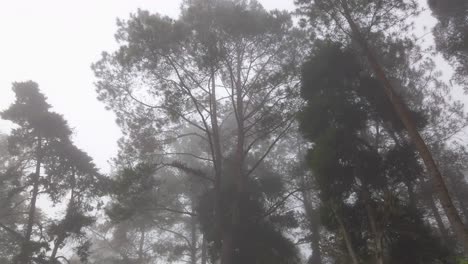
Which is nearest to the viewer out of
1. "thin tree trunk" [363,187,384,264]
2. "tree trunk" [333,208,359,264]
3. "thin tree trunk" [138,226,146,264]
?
"thin tree trunk" [363,187,384,264]

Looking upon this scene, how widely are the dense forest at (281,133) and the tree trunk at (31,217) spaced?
5cm

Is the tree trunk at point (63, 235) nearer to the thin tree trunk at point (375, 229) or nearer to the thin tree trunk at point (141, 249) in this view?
the thin tree trunk at point (141, 249)

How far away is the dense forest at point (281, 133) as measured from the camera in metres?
10.9

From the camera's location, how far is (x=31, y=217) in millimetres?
15109

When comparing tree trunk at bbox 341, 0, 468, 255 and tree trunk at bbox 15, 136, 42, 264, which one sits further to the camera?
tree trunk at bbox 15, 136, 42, 264

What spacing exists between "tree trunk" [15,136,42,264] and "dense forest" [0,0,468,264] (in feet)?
0.16

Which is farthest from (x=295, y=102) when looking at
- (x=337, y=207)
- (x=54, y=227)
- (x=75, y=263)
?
(x=75, y=263)

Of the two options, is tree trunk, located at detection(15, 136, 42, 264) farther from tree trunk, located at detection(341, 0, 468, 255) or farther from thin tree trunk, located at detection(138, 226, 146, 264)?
tree trunk, located at detection(341, 0, 468, 255)

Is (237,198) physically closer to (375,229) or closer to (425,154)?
(375,229)

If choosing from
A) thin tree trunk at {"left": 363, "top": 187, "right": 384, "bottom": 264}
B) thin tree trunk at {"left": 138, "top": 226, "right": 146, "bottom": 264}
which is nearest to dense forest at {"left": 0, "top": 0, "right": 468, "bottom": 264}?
thin tree trunk at {"left": 363, "top": 187, "right": 384, "bottom": 264}

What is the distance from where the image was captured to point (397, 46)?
13062 mm

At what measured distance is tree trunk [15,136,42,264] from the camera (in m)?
13.6

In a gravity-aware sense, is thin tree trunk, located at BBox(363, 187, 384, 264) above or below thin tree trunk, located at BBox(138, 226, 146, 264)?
below

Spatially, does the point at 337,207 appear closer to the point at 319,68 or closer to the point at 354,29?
the point at 319,68
